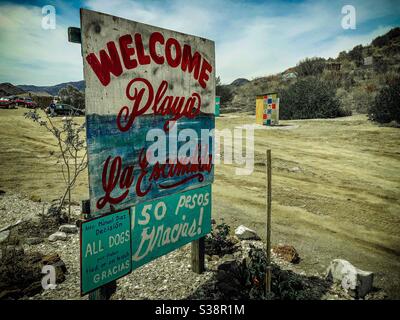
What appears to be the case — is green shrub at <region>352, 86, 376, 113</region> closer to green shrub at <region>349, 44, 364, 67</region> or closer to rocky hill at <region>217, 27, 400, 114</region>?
rocky hill at <region>217, 27, 400, 114</region>

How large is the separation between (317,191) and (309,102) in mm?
14762

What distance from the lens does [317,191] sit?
272 inches

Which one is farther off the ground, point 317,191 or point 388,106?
point 388,106

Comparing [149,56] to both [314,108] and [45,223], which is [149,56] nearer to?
[45,223]

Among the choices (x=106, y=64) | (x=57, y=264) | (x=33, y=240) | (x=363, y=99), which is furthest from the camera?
(x=363, y=99)

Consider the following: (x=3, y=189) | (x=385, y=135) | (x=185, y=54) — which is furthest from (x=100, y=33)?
(x=385, y=135)

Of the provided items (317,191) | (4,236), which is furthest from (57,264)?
(317,191)

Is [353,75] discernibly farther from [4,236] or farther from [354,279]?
[4,236]

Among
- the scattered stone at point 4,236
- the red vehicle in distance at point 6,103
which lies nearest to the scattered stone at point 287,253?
the scattered stone at point 4,236

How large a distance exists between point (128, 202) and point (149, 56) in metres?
1.39

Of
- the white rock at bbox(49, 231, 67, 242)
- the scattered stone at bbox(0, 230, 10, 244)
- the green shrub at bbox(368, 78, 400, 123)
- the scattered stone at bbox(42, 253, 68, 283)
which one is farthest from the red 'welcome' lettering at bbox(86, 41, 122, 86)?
the green shrub at bbox(368, 78, 400, 123)

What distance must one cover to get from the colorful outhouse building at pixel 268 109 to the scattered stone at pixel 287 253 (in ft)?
45.5

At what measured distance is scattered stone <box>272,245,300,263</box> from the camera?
3.92 metres

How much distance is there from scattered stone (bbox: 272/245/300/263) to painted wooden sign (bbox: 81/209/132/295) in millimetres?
2287
